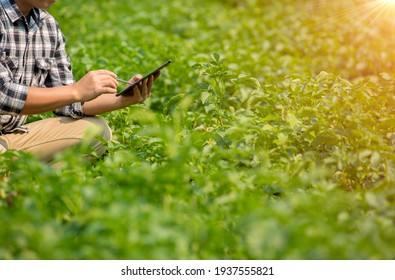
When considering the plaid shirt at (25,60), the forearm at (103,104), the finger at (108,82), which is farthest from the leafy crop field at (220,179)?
the plaid shirt at (25,60)

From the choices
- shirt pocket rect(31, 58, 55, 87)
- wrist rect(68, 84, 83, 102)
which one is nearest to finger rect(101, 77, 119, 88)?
wrist rect(68, 84, 83, 102)

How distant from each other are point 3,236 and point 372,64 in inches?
181

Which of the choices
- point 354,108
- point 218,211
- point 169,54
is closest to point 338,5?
point 169,54

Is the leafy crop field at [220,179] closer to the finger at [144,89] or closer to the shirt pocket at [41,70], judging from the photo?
the finger at [144,89]

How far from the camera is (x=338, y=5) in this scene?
9.13 m

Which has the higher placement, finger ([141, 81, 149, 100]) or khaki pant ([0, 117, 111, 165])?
finger ([141, 81, 149, 100])

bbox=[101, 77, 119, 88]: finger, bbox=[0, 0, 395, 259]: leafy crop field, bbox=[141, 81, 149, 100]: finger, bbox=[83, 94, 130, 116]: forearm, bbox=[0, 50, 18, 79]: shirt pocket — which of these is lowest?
bbox=[0, 0, 395, 259]: leafy crop field

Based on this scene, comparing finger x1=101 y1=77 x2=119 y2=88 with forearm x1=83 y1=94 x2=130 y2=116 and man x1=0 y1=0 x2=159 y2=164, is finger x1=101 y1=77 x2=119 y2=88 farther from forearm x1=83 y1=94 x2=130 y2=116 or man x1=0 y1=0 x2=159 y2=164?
forearm x1=83 y1=94 x2=130 y2=116

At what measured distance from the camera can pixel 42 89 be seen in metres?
3.30

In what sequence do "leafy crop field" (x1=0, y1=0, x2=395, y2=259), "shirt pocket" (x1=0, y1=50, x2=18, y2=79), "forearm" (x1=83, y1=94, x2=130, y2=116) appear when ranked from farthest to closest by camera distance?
"forearm" (x1=83, y1=94, x2=130, y2=116)
"shirt pocket" (x1=0, y1=50, x2=18, y2=79)
"leafy crop field" (x1=0, y1=0, x2=395, y2=259)

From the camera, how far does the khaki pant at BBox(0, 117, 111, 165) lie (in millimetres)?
3576

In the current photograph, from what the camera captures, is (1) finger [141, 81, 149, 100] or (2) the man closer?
(2) the man

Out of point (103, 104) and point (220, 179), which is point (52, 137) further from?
point (220, 179)

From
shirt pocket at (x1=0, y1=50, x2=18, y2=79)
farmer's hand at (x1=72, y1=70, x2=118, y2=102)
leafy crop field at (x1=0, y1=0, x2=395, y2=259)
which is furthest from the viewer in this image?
shirt pocket at (x1=0, y1=50, x2=18, y2=79)
